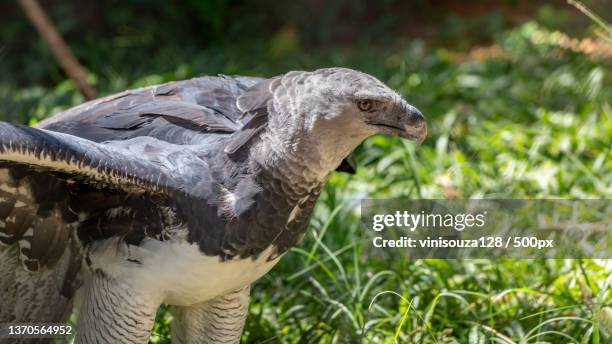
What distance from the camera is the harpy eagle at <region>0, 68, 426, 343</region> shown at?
8.54ft

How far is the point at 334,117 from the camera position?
2.58 meters

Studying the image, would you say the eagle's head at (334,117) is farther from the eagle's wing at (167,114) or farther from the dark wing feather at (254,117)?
the eagle's wing at (167,114)

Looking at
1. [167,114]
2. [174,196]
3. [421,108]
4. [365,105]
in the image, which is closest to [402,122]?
[365,105]

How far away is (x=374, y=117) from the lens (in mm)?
2586

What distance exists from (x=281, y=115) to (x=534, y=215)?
1.90 metres

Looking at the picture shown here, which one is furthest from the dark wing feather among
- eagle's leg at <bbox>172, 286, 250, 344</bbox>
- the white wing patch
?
eagle's leg at <bbox>172, 286, 250, 344</bbox>

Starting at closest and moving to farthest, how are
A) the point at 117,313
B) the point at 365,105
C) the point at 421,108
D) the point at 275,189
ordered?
the point at 365,105, the point at 275,189, the point at 117,313, the point at 421,108

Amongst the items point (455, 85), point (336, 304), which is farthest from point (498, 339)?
point (455, 85)

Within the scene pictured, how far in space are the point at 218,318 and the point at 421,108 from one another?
274 cm

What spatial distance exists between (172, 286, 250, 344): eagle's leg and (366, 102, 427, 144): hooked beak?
30.2 inches

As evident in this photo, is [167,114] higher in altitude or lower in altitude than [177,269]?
higher

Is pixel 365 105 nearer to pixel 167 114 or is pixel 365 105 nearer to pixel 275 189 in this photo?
pixel 275 189

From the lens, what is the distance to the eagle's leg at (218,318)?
3.04 metres

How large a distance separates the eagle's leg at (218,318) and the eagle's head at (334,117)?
60 cm
